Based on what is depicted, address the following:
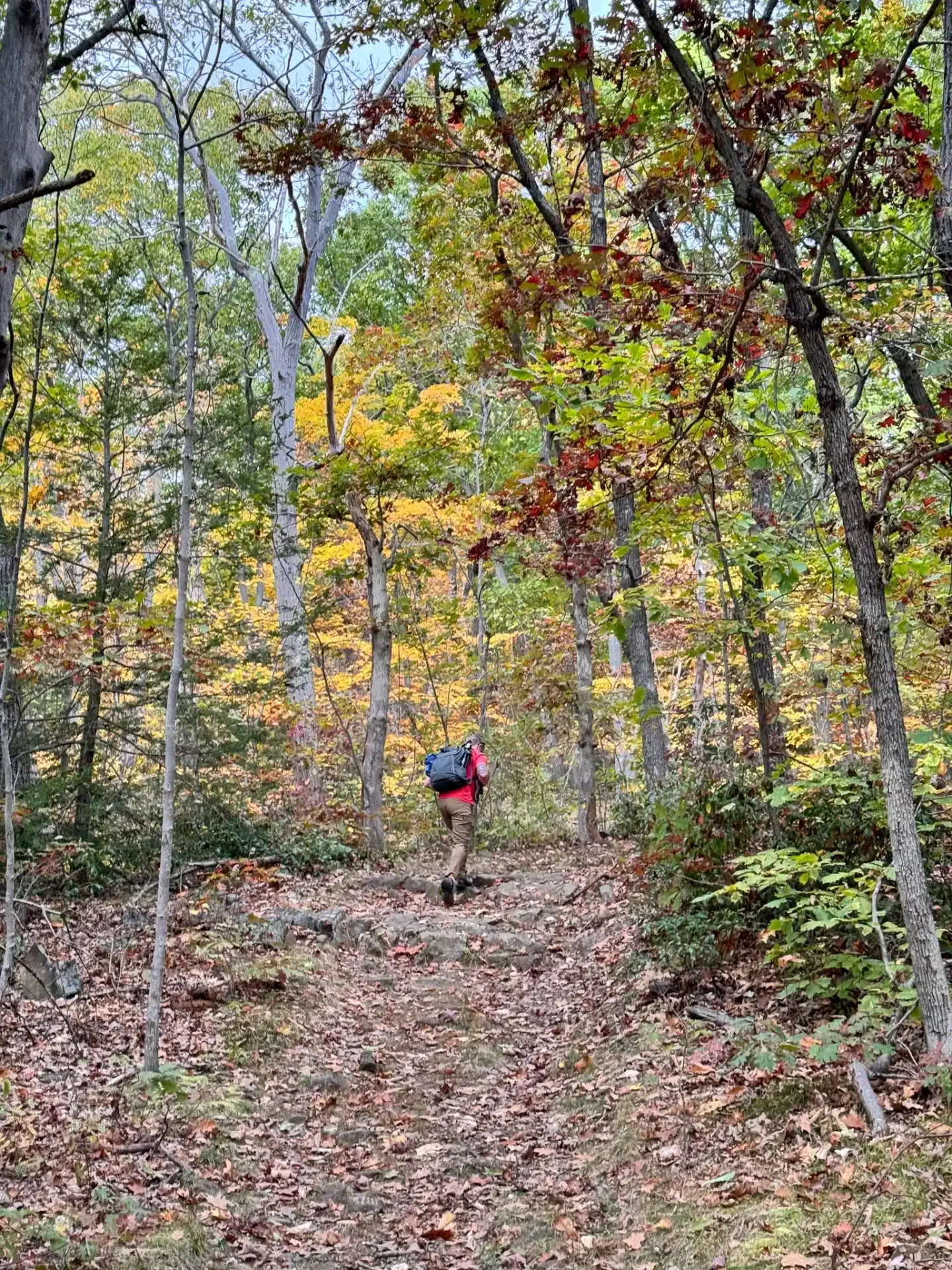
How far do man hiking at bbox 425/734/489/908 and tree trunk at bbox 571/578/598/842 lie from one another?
2825 millimetres

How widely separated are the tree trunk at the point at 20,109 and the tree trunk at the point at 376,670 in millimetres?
8923

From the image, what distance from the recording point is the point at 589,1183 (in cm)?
459

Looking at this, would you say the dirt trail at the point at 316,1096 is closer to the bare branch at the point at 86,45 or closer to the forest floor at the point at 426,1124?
the forest floor at the point at 426,1124

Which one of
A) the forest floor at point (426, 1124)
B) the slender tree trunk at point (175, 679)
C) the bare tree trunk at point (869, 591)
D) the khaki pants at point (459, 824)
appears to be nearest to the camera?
the forest floor at point (426, 1124)

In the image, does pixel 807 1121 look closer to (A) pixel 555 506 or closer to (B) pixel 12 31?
(A) pixel 555 506

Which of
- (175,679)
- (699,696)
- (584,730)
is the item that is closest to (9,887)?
(175,679)

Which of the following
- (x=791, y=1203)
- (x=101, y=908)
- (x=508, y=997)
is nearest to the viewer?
(x=791, y=1203)

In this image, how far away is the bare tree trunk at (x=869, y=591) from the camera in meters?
3.99

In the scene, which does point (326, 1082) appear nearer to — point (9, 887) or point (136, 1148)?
point (136, 1148)

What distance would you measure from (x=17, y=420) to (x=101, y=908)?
520cm

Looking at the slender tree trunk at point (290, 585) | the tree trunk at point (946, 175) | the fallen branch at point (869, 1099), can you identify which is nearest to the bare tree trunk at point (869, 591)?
the fallen branch at point (869, 1099)

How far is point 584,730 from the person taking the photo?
44.7ft

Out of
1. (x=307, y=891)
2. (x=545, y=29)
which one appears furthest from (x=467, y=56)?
(x=307, y=891)

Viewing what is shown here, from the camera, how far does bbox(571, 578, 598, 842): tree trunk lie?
13555 millimetres
